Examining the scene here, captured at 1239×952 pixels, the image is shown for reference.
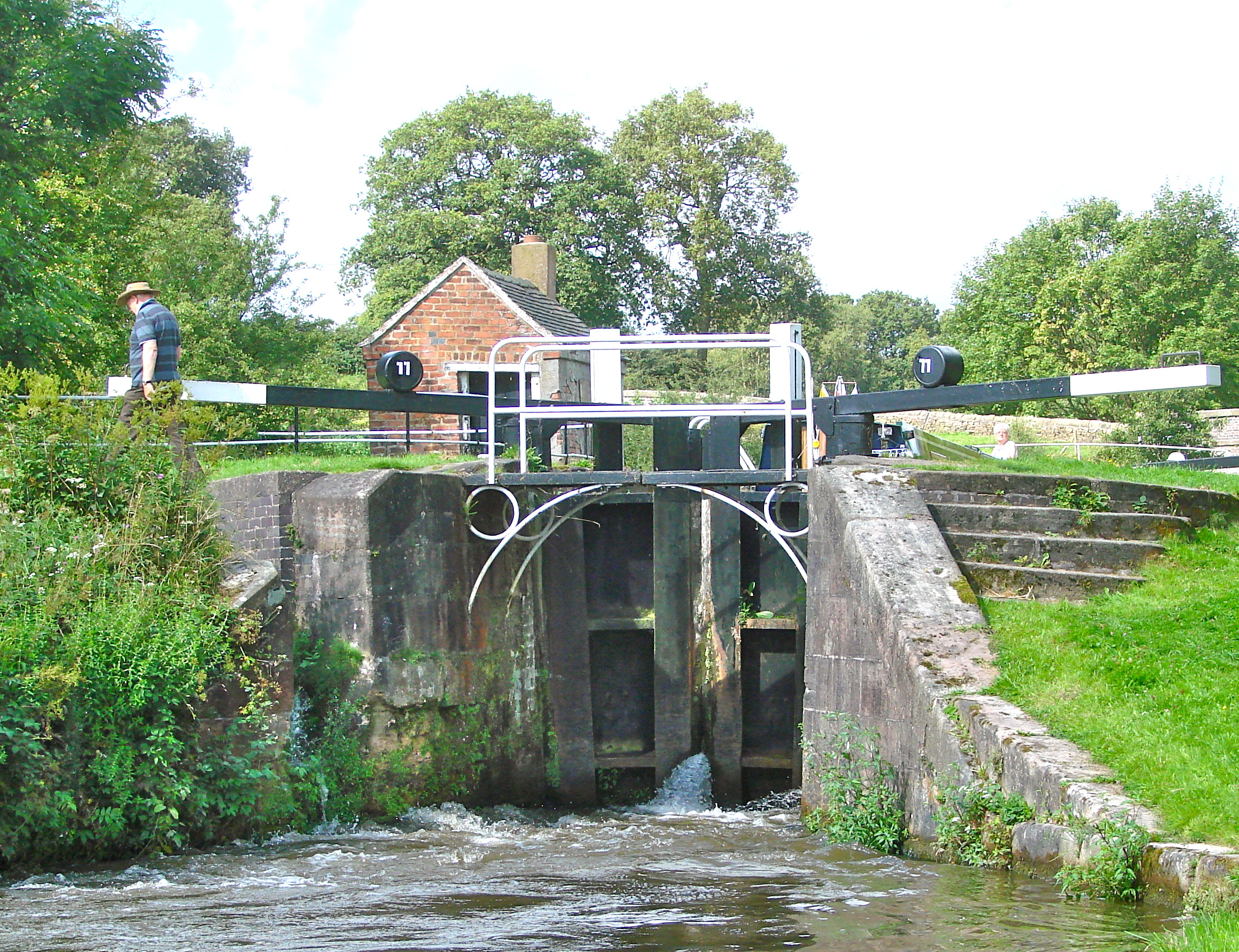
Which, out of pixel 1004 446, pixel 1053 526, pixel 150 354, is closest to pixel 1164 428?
pixel 1004 446

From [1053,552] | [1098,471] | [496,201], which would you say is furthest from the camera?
[496,201]

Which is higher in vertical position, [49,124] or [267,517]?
[49,124]

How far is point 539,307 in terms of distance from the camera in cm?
2589

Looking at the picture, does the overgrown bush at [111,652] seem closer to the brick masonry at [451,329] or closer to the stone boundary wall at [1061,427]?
the brick masonry at [451,329]

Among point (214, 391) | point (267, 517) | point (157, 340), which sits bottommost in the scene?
point (267, 517)

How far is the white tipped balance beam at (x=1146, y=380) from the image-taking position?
9.52 meters

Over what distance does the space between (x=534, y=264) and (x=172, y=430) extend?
19466 millimetres

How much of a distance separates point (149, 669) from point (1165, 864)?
19.5ft

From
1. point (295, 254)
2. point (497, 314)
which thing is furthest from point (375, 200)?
point (497, 314)

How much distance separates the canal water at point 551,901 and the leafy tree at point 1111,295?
105 feet

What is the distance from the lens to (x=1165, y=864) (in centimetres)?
564

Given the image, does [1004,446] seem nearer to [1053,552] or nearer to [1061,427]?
[1053,552]

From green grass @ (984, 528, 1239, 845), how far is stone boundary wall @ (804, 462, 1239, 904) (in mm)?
131

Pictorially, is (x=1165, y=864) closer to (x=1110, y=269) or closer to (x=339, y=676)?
(x=339, y=676)
